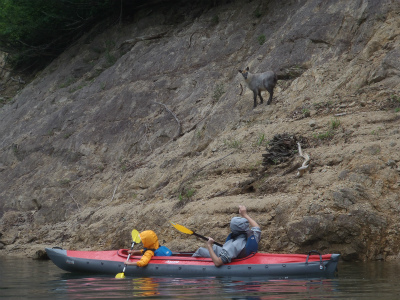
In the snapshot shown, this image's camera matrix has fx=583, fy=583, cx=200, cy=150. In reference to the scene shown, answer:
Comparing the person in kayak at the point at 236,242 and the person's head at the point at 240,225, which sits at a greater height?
the person's head at the point at 240,225

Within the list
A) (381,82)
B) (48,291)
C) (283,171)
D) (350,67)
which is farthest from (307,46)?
(48,291)

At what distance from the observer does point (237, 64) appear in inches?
760

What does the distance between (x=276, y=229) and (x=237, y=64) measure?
9215 mm

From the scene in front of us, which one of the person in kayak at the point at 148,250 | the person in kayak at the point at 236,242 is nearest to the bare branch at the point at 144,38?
the person in kayak at the point at 148,250

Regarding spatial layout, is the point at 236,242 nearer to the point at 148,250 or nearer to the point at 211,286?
the point at 211,286

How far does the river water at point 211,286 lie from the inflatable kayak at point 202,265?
219mm

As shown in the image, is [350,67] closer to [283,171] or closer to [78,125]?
[283,171]

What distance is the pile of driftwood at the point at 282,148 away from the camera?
13006 millimetres

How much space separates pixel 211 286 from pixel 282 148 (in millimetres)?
5784

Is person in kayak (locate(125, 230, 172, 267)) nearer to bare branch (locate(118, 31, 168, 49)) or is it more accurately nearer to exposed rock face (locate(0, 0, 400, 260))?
exposed rock face (locate(0, 0, 400, 260))

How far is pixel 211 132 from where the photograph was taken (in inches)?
640

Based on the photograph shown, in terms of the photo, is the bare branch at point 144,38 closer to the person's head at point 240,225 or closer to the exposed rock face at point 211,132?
the exposed rock face at point 211,132

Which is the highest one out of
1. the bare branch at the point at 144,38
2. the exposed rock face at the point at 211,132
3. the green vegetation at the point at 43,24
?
the green vegetation at the point at 43,24

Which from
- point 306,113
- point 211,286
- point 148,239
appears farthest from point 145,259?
point 306,113
